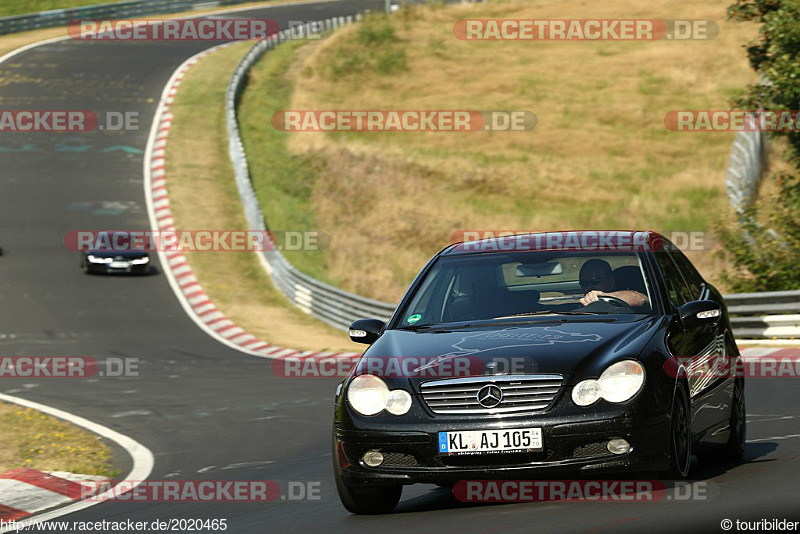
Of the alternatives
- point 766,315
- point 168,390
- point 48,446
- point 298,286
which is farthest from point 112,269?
point 48,446

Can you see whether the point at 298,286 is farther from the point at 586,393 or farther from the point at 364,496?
the point at 586,393

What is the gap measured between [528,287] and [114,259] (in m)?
23.4

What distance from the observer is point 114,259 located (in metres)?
30.4

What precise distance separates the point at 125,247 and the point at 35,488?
2195cm

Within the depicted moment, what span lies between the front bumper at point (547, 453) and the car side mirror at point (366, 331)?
115 cm

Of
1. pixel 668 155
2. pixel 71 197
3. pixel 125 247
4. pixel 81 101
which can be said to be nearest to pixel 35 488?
pixel 125 247

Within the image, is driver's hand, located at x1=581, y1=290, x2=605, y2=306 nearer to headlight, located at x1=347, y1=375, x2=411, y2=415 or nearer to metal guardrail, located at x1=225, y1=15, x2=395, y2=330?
headlight, located at x1=347, y1=375, x2=411, y2=415

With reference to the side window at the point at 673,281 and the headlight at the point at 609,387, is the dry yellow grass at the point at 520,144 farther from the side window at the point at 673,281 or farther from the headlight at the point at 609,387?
the headlight at the point at 609,387

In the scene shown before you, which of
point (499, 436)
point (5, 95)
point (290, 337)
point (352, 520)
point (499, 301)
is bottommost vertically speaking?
point (290, 337)

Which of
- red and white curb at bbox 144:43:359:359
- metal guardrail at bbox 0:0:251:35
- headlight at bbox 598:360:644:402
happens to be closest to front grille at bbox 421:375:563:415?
headlight at bbox 598:360:644:402

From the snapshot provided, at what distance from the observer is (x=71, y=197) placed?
37.1 metres

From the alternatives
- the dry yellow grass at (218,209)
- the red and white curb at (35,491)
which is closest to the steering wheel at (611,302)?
the red and white curb at (35,491)

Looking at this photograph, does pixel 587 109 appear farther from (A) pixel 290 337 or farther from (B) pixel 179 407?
(B) pixel 179 407

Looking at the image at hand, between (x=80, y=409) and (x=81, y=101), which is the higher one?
(x=81, y=101)
